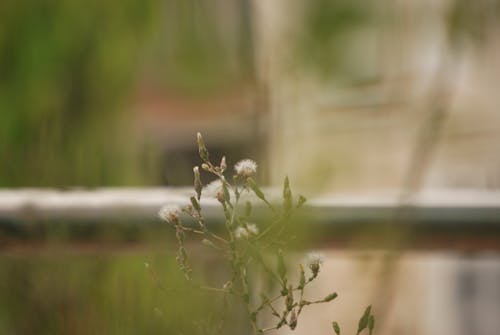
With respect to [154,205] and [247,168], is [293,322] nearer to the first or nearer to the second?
[247,168]

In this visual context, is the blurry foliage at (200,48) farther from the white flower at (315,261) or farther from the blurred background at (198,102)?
the white flower at (315,261)

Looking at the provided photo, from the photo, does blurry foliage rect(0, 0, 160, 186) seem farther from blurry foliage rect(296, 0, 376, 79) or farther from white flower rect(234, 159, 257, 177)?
white flower rect(234, 159, 257, 177)

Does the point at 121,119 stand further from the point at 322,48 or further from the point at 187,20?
the point at 322,48

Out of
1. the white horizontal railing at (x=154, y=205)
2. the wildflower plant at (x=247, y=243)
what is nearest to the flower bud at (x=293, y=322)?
the wildflower plant at (x=247, y=243)

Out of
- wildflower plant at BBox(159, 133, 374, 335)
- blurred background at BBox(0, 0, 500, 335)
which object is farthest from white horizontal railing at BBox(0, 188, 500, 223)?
wildflower plant at BBox(159, 133, 374, 335)

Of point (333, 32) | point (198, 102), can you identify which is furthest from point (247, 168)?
point (198, 102)

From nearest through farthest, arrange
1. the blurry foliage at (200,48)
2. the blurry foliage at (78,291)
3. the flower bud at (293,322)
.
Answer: the flower bud at (293,322)
the blurry foliage at (78,291)
the blurry foliage at (200,48)

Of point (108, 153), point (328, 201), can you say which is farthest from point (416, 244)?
point (108, 153)

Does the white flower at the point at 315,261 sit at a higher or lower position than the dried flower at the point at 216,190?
lower
